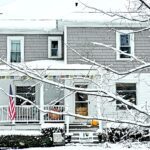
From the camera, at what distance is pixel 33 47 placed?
25.2 metres

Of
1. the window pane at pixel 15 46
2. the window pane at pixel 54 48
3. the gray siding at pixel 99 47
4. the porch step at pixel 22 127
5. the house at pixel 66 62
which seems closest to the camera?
the porch step at pixel 22 127

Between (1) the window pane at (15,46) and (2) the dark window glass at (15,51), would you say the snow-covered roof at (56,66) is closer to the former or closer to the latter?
(2) the dark window glass at (15,51)

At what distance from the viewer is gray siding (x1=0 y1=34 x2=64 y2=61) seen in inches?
985

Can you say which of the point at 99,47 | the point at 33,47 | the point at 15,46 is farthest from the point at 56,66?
the point at 15,46

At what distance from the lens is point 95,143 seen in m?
20.1

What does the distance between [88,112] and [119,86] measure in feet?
7.37

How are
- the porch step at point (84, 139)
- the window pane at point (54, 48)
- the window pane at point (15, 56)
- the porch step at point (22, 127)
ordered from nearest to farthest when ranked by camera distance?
the porch step at point (84, 139) < the porch step at point (22, 127) < the window pane at point (15, 56) < the window pane at point (54, 48)

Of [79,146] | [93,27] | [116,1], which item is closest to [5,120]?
[79,146]

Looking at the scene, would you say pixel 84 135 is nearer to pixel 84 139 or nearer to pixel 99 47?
pixel 84 139

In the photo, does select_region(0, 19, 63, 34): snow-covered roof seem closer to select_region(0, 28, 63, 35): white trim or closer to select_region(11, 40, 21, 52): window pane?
select_region(0, 28, 63, 35): white trim

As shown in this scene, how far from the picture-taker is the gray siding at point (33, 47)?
82.1 feet

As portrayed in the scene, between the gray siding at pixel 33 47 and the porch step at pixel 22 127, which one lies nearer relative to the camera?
the porch step at pixel 22 127

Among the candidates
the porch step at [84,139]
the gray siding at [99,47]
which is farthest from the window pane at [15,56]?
the porch step at [84,139]

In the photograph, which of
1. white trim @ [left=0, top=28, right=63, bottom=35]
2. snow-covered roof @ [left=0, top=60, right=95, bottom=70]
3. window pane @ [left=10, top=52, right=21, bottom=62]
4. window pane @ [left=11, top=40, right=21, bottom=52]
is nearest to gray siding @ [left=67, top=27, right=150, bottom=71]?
snow-covered roof @ [left=0, top=60, right=95, bottom=70]
